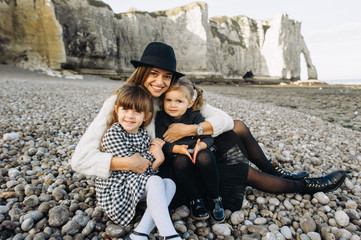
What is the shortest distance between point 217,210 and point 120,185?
877mm

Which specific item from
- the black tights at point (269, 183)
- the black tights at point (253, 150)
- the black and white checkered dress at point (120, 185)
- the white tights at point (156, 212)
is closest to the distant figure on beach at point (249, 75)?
the black tights at point (253, 150)

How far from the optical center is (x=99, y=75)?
27812 millimetres

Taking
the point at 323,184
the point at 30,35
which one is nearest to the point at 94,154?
the point at 323,184

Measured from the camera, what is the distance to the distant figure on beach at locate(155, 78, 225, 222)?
189 cm

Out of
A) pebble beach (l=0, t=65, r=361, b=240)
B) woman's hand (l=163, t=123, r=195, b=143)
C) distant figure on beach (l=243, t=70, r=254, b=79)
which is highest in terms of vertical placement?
distant figure on beach (l=243, t=70, r=254, b=79)

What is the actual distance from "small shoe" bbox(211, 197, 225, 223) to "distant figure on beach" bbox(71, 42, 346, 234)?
0.16 meters

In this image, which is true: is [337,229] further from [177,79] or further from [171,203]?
[177,79]

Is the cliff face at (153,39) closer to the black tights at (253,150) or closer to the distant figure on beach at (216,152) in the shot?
the distant figure on beach at (216,152)

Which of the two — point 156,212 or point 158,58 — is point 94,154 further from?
point 158,58

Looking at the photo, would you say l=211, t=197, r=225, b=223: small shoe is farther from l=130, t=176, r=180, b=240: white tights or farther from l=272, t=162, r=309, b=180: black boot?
l=272, t=162, r=309, b=180: black boot

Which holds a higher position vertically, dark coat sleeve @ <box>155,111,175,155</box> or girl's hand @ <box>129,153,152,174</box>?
dark coat sleeve @ <box>155,111,175,155</box>

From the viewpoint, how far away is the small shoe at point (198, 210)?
72.5 inches

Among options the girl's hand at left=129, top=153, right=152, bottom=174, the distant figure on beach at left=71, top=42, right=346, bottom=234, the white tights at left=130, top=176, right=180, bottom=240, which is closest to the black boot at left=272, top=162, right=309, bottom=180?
the distant figure on beach at left=71, top=42, right=346, bottom=234

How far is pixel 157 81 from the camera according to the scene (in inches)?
85.2
